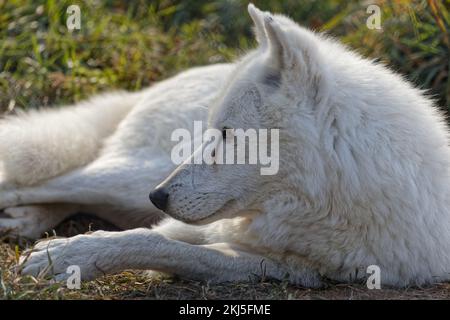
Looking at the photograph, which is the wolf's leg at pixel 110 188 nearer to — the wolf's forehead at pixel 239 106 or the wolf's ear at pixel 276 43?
the wolf's forehead at pixel 239 106

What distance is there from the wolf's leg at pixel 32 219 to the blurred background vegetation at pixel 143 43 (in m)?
1.33

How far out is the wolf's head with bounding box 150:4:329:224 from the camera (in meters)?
3.42

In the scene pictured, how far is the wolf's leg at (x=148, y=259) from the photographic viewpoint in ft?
11.5

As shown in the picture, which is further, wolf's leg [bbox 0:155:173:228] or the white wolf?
wolf's leg [bbox 0:155:173:228]

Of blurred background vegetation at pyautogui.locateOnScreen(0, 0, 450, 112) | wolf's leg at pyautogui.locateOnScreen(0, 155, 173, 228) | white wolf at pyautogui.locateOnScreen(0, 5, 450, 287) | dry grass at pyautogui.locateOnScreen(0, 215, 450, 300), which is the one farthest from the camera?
blurred background vegetation at pyautogui.locateOnScreen(0, 0, 450, 112)

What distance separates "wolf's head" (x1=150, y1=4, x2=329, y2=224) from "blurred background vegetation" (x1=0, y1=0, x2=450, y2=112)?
2447 mm

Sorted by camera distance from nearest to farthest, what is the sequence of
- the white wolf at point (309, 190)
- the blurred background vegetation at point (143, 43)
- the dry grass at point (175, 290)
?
1. the dry grass at point (175, 290)
2. the white wolf at point (309, 190)
3. the blurred background vegetation at point (143, 43)

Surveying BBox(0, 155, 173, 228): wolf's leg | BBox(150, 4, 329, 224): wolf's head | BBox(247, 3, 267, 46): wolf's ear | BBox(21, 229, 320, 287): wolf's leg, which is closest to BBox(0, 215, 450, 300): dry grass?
BBox(21, 229, 320, 287): wolf's leg

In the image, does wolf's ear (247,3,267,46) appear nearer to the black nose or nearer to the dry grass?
the black nose

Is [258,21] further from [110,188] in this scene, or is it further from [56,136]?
[56,136]

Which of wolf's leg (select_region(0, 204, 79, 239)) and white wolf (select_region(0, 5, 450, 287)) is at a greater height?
white wolf (select_region(0, 5, 450, 287))

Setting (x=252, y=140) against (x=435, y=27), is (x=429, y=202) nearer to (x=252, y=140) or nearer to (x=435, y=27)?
(x=252, y=140)

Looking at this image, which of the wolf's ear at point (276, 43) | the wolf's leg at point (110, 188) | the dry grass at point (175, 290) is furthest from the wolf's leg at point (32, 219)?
the wolf's ear at point (276, 43)

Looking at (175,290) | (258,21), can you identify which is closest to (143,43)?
(258,21)
